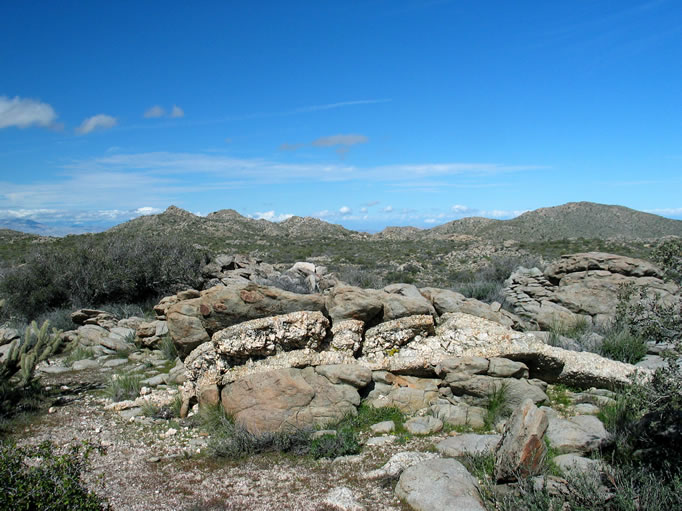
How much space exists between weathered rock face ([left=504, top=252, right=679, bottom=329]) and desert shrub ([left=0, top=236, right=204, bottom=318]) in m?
10.8

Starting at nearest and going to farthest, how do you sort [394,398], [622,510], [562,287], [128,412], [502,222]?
1. [622,510]
2. [394,398]
3. [128,412]
4. [562,287]
5. [502,222]

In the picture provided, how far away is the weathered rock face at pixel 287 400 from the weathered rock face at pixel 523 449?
2413 mm

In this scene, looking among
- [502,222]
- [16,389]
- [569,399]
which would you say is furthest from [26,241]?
[502,222]

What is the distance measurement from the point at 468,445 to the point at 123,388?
19.6 ft

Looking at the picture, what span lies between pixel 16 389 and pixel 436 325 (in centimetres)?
725

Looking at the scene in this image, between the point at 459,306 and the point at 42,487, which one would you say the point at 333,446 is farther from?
the point at 459,306

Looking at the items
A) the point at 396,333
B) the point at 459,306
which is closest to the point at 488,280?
the point at 459,306

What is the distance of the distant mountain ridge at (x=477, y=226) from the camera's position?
5628 cm

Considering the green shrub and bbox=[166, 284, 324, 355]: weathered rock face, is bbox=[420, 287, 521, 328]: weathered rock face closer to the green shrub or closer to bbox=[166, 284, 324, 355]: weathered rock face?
bbox=[166, 284, 324, 355]: weathered rock face

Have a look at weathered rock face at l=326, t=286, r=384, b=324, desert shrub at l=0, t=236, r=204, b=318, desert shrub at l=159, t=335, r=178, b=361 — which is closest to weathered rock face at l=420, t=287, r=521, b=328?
weathered rock face at l=326, t=286, r=384, b=324

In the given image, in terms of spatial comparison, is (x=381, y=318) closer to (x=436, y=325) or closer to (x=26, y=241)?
(x=436, y=325)

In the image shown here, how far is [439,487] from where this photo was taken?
4809 millimetres

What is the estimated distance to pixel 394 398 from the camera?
7.12 m

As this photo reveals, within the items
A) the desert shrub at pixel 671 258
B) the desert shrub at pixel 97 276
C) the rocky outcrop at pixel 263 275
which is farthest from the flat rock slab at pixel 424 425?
the desert shrub at pixel 97 276
